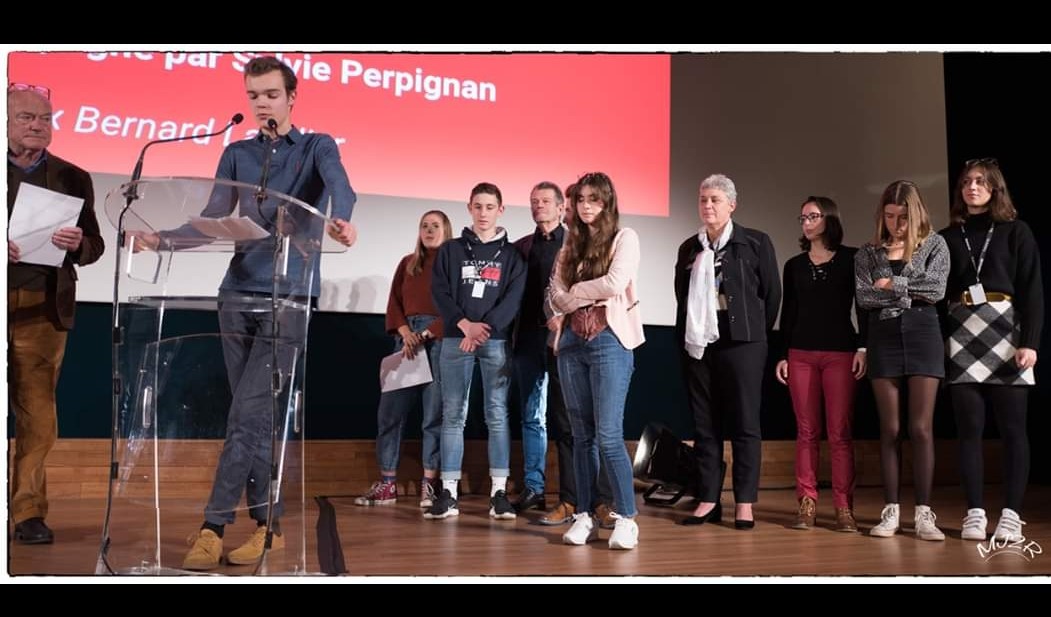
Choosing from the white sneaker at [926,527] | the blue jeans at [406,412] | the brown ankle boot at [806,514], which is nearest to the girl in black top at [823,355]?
the brown ankle boot at [806,514]

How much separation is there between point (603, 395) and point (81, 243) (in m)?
1.83

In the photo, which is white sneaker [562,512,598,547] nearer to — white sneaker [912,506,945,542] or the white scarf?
the white scarf

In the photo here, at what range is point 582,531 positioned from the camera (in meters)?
3.27

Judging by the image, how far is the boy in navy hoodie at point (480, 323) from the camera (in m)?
4.04

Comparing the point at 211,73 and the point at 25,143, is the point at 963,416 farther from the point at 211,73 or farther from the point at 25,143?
the point at 211,73

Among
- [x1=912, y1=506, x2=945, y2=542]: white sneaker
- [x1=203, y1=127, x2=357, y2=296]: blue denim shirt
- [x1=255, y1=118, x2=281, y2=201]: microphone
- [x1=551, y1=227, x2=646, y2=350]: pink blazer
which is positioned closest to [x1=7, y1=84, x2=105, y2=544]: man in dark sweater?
[x1=203, y1=127, x2=357, y2=296]: blue denim shirt

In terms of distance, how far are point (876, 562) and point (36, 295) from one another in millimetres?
2869

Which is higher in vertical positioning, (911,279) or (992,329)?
(911,279)

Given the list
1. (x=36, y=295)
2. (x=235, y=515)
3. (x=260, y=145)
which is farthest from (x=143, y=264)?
(x=36, y=295)

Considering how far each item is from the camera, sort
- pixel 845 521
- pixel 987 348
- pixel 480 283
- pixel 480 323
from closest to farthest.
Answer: pixel 987 348
pixel 845 521
pixel 480 323
pixel 480 283

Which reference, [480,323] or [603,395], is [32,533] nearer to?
[480,323]

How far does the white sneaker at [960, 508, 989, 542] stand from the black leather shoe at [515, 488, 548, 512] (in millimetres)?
1744

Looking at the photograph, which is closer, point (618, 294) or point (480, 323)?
point (618, 294)

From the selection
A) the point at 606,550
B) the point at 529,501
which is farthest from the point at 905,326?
the point at 529,501
